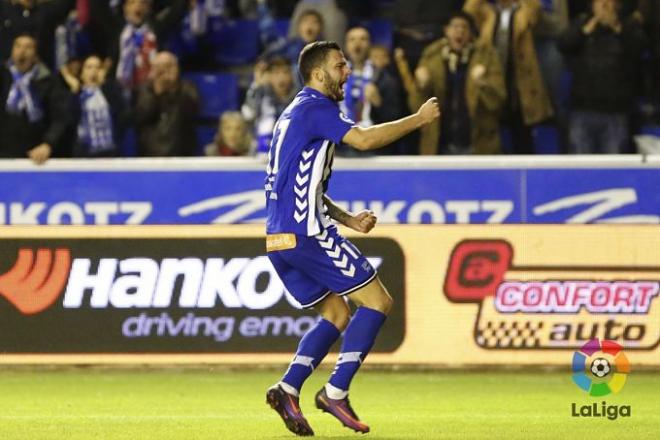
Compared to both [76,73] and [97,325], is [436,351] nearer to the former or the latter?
[97,325]

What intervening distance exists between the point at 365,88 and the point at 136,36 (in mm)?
2390

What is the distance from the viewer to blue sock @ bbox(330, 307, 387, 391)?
314 inches

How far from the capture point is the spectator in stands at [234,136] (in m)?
13.6

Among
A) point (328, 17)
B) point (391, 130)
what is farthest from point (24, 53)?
point (391, 130)

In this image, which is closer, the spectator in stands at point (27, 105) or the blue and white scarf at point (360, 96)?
the blue and white scarf at point (360, 96)

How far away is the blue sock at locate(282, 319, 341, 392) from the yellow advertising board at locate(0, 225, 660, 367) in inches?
125

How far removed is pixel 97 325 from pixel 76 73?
368 centimetres

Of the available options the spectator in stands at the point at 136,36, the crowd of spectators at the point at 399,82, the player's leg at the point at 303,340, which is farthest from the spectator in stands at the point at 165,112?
the player's leg at the point at 303,340

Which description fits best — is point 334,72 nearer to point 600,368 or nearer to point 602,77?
point 600,368

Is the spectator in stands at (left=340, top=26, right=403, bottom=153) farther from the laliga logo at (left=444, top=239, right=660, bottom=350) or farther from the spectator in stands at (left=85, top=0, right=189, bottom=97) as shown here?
the laliga logo at (left=444, top=239, right=660, bottom=350)

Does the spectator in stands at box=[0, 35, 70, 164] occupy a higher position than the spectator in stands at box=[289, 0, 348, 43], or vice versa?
the spectator in stands at box=[289, 0, 348, 43]

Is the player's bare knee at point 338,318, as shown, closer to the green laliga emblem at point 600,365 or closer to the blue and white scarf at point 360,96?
the green laliga emblem at point 600,365

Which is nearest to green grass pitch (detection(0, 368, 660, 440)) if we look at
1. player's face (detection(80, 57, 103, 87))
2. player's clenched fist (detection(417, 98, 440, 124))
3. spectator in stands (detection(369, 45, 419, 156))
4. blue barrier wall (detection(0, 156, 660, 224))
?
player's clenched fist (detection(417, 98, 440, 124))

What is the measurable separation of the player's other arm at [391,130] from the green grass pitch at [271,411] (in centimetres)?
150
